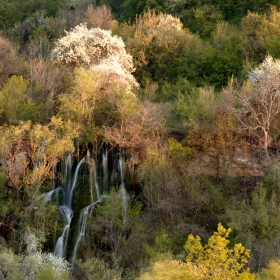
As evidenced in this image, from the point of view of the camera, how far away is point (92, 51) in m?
35.4

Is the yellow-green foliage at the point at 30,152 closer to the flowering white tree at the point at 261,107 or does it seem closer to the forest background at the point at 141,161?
the forest background at the point at 141,161

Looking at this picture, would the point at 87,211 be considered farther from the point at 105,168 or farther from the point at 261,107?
the point at 261,107

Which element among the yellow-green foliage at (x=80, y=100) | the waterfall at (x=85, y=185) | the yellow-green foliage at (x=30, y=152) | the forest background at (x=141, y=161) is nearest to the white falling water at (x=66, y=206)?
the waterfall at (x=85, y=185)

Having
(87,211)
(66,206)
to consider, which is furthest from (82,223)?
(66,206)

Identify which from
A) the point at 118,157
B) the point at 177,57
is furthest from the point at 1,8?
the point at 118,157

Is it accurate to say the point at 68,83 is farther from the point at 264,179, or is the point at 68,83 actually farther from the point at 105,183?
the point at 264,179

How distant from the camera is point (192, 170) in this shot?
2514cm

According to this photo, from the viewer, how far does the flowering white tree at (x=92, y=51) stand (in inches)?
1360

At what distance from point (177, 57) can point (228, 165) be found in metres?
16.9

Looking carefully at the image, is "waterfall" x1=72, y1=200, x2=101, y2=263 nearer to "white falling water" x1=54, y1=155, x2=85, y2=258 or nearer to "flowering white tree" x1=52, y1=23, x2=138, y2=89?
"white falling water" x1=54, y1=155, x2=85, y2=258

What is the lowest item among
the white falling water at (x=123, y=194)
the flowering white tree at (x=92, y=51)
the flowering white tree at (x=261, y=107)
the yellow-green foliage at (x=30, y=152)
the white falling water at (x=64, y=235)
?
the white falling water at (x=64, y=235)

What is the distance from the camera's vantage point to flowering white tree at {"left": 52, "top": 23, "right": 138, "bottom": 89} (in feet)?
113

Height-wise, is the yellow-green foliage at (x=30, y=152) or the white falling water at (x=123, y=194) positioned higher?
the yellow-green foliage at (x=30, y=152)

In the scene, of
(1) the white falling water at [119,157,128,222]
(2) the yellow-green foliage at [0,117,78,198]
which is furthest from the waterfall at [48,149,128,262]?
(2) the yellow-green foliage at [0,117,78,198]
